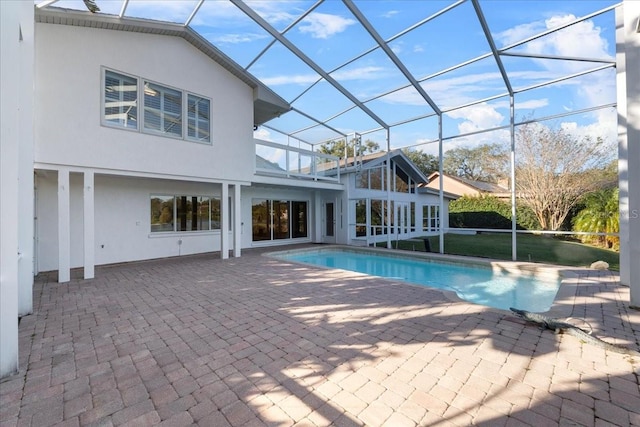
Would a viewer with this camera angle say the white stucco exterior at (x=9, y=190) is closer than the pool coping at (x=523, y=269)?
Yes

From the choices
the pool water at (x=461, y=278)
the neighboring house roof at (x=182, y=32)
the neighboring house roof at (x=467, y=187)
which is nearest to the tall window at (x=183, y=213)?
the pool water at (x=461, y=278)

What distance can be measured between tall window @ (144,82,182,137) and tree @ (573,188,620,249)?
17.2m

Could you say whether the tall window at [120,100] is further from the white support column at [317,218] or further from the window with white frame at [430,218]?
the window with white frame at [430,218]

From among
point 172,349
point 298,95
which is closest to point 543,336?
point 172,349

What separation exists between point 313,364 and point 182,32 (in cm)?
1051

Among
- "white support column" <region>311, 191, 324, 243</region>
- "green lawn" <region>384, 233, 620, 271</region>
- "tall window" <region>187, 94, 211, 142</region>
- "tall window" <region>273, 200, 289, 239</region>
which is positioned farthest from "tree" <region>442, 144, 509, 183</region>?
"tall window" <region>187, 94, 211, 142</region>

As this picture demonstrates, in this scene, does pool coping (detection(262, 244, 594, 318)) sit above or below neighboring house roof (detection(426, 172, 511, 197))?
below

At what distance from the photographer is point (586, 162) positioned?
15742 millimetres

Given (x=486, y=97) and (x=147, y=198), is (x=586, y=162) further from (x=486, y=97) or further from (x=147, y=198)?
(x=147, y=198)

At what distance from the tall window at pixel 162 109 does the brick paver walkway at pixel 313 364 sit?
215 inches

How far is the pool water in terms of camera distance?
23.7ft

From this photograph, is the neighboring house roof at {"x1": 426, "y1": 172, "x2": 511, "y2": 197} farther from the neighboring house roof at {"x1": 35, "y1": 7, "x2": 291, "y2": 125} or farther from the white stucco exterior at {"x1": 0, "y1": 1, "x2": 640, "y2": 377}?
the white stucco exterior at {"x1": 0, "y1": 1, "x2": 640, "y2": 377}

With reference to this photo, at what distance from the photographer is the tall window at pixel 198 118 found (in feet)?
33.3

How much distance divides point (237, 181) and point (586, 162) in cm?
1743
